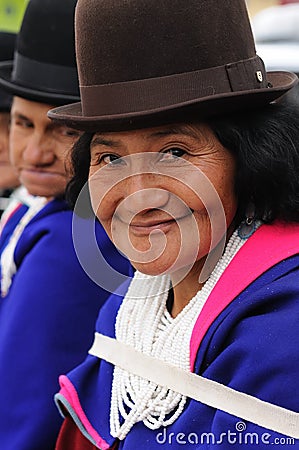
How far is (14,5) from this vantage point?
5.90m

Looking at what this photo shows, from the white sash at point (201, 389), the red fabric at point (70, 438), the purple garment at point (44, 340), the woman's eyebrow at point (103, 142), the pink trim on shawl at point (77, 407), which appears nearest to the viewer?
the white sash at point (201, 389)

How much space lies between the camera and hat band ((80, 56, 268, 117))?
1.54 meters

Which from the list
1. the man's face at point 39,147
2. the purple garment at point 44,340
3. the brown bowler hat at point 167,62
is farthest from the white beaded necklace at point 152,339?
the man's face at point 39,147

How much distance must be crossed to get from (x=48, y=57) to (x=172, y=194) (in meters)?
1.00

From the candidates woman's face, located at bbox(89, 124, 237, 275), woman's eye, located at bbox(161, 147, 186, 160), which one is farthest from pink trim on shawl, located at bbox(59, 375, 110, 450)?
woman's eye, located at bbox(161, 147, 186, 160)

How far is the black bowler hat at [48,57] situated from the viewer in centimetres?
236

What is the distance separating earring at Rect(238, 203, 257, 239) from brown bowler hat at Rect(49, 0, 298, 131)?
21 centimetres

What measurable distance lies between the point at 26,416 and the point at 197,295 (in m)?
0.82

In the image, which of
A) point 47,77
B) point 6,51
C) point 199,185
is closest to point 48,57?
point 47,77

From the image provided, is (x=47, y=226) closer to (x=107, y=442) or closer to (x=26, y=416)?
(x=26, y=416)

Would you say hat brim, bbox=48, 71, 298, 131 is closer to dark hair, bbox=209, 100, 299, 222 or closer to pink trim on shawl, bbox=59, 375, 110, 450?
dark hair, bbox=209, 100, 299, 222

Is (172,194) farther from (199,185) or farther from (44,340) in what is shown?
(44,340)

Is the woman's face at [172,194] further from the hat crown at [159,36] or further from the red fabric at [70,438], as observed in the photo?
the red fabric at [70,438]

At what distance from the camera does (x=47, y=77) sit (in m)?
2.37
